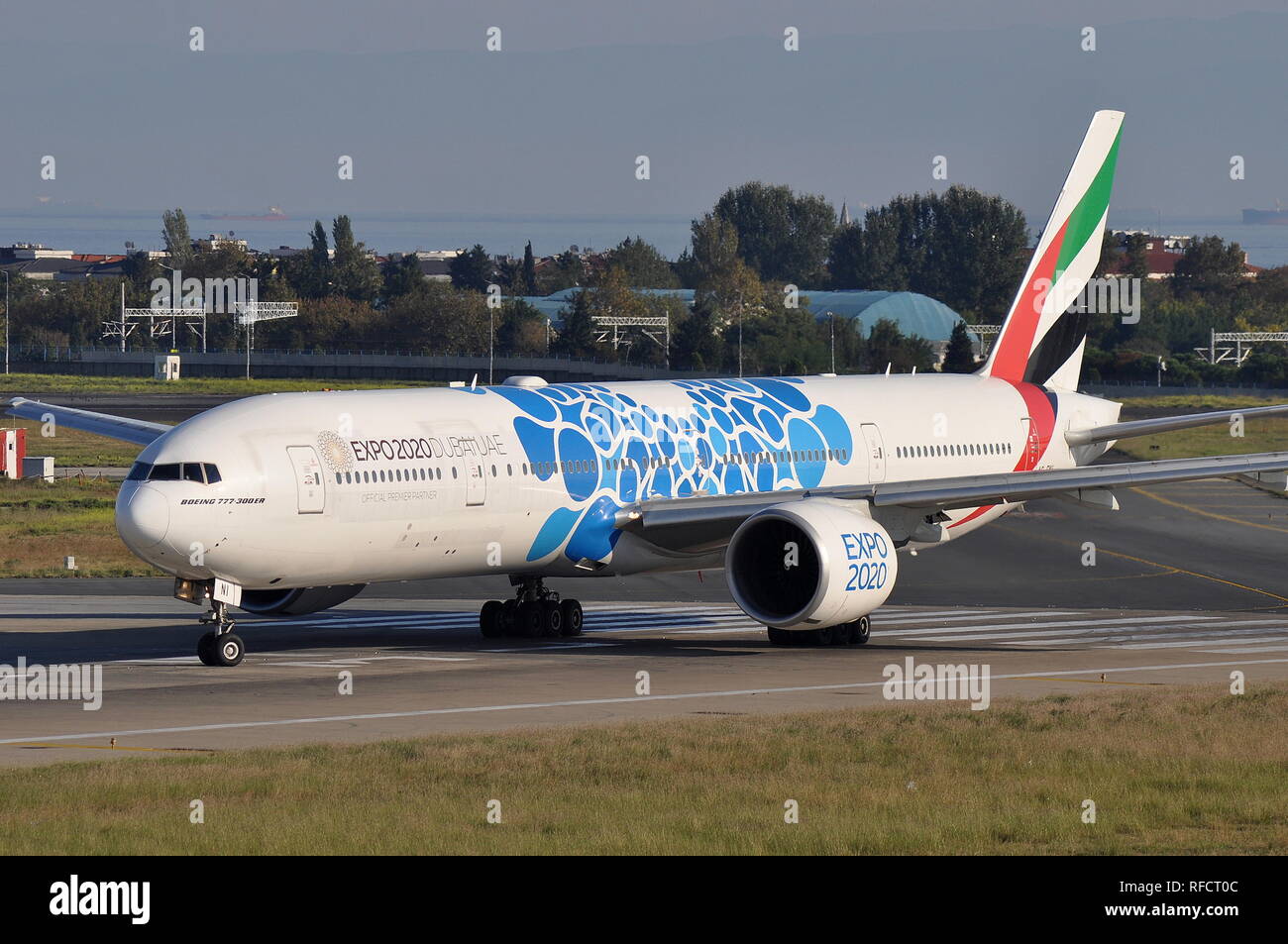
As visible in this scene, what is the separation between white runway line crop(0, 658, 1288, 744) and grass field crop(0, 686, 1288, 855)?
2521mm

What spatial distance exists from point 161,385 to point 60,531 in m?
92.6

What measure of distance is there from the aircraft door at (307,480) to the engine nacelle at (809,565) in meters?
7.31

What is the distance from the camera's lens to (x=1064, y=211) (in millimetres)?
43438

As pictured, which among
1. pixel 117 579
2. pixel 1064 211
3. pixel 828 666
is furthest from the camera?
pixel 117 579

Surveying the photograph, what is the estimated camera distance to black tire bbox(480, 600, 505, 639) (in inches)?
1438

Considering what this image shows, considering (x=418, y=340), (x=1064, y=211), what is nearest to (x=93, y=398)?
(x=418, y=340)

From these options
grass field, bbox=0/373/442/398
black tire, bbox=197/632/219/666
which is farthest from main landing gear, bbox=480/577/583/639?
grass field, bbox=0/373/442/398

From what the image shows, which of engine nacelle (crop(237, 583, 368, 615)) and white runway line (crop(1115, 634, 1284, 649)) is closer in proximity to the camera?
engine nacelle (crop(237, 583, 368, 615))

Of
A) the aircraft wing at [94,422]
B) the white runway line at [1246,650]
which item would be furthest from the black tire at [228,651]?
the white runway line at [1246,650]

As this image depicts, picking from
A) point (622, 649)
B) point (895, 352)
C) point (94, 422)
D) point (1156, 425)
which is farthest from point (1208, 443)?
point (94, 422)

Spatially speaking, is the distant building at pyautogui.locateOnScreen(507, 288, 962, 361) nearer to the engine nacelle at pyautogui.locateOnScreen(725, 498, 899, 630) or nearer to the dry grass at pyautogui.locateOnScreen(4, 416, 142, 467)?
the dry grass at pyautogui.locateOnScreen(4, 416, 142, 467)

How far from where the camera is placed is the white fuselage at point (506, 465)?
2900 cm
